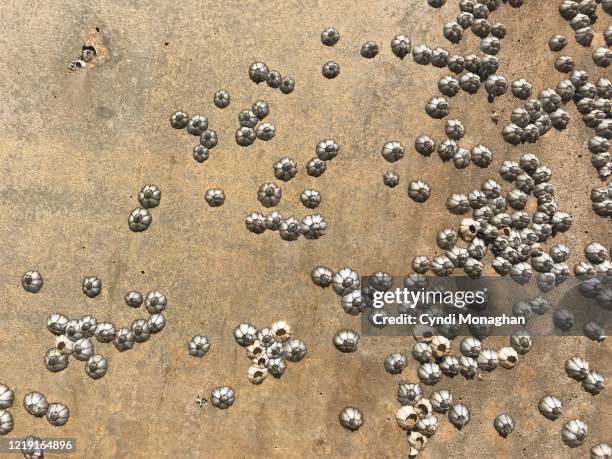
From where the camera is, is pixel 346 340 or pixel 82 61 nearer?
pixel 346 340

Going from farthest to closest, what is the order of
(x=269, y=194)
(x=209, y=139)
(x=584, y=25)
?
(x=584, y=25) < (x=209, y=139) < (x=269, y=194)

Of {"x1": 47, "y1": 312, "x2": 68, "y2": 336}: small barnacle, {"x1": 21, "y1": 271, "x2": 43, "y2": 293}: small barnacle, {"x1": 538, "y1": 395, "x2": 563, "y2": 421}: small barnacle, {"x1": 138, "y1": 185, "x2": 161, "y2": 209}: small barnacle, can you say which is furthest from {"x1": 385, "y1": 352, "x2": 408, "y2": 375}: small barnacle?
{"x1": 21, "y1": 271, "x2": 43, "y2": 293}: small barnacle

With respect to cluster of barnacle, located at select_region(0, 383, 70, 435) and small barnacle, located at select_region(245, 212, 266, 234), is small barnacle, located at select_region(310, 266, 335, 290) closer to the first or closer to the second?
small barnacle, located at select_region(245, 212, 266, 234)

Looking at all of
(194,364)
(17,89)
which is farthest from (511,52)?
(17,89)

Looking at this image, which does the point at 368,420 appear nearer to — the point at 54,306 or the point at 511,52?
the point at 54,306

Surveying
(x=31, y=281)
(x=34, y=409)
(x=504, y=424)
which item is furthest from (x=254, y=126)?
(x=504, y=424)

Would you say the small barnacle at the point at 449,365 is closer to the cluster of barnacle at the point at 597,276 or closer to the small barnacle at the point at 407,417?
the small barnacle at the point at 407,417

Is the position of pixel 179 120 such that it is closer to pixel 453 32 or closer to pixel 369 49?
pixel 369 49

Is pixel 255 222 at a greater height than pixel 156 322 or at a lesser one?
greater
